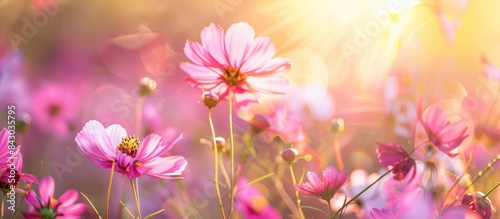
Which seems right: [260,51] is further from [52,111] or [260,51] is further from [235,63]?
[52,111]

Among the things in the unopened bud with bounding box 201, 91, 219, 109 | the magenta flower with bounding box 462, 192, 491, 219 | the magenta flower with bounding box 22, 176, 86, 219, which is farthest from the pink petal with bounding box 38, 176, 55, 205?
the magenta flower with bounding box 462, 192, 491, 219

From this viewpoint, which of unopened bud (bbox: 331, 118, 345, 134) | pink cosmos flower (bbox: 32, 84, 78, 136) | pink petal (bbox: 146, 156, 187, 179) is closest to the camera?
pink petal (bbox: 146, 156, 187, 179)

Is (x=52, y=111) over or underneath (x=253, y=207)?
over

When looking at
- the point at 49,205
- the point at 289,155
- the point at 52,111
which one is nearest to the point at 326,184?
the point at 289,155

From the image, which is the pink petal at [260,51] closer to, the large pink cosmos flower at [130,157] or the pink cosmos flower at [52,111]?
the large pink cosmos flower at [130,157]

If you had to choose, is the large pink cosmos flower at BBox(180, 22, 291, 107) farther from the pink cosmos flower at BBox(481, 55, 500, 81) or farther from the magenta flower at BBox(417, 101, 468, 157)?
the pink cosmos flower at BBox(481, 55, 500, 81)

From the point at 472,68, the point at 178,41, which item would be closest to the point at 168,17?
the point at 178,41

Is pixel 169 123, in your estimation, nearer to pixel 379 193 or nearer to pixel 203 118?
pixel 203 118

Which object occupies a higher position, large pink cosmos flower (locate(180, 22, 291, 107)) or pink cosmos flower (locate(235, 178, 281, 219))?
large pink cosmos flower (locate(180, 22, 291, 107))
